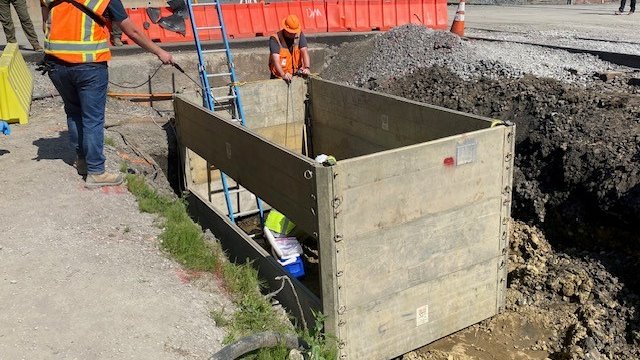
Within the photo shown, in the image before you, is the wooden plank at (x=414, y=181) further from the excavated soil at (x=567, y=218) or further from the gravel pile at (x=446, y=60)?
the gravel pile at (x=446, y=60)

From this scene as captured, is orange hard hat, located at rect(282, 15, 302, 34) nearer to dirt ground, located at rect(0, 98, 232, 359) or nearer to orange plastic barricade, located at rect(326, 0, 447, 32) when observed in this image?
dirt ground, located at rect(0, 98, 232, 359)

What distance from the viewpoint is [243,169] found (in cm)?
502

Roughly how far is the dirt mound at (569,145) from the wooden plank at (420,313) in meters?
1.33

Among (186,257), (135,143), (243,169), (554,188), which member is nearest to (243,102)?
(135,143)

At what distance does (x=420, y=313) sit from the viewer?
439cm

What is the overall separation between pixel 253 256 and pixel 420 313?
1593 millimetres

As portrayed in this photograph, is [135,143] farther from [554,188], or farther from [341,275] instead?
[554,188]

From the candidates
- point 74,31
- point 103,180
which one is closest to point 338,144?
point 103,180

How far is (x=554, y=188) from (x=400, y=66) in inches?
177

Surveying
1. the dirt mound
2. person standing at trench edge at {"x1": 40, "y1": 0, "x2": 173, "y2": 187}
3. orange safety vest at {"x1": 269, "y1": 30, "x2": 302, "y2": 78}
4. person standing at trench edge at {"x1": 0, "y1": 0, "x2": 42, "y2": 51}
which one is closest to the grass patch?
person standing at trench edge at {"x1": 40, "y1": 0, "x2": 173, "y2": 187}

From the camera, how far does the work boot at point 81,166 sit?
5.41 metres

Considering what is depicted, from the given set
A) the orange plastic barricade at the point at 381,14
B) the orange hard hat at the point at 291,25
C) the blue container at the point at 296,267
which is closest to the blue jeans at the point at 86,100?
the blue container at the point at 296,267

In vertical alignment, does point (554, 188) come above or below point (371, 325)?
above

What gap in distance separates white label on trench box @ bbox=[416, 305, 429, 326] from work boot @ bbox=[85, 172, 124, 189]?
9.98ft
